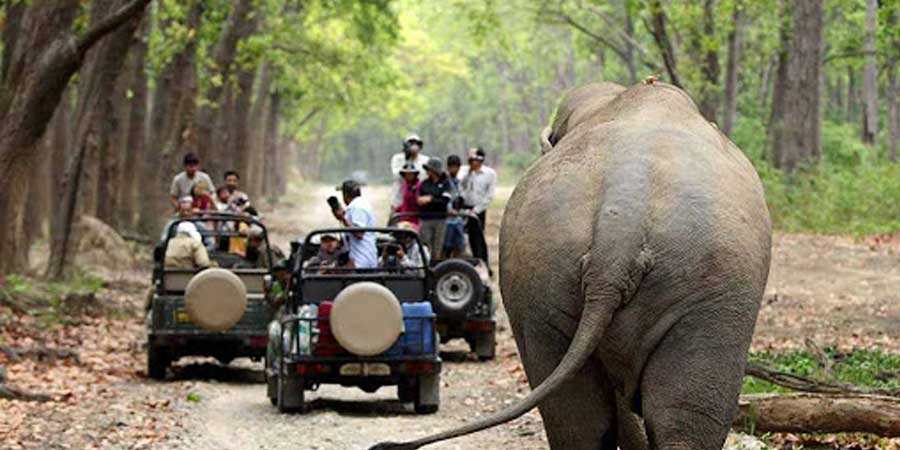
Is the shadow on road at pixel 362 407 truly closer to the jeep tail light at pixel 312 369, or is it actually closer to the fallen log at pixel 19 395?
the jeep tail light at pixel 312 369

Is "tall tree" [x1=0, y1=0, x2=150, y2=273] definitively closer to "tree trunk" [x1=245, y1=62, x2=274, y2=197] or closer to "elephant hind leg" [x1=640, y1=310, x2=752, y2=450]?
"elephant hind leg" [x1=640, y1=310, x2=752, y2=450]

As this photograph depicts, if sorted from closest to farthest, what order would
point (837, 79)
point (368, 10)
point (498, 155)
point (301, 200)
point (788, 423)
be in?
1. point (788, 423)
2. point (368, 10)
3. point (837, 79)
4. point (301, 200)
5. point (498, 155)

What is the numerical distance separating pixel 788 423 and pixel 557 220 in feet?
12.4

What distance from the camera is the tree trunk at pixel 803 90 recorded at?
119 feet

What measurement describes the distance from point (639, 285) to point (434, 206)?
1260 cm

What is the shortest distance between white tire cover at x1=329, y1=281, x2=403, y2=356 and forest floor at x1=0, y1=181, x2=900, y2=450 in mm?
613

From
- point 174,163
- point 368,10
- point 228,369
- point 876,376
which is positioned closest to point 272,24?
point 368,10

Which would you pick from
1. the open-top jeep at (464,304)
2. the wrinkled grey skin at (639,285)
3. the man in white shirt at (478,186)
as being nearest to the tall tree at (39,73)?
the open-top jeep at (464,304)

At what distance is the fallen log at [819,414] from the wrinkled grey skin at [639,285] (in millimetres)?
2928

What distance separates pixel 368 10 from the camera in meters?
36.7

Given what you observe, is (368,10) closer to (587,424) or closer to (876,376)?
(876,376)

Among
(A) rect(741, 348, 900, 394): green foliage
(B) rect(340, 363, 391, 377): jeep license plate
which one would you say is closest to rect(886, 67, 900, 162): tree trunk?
(A) rect(741, 348, 900, 394): green foliage

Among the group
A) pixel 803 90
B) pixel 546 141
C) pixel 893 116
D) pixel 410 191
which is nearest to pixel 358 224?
pixel 410 191

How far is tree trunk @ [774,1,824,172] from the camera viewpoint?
36.2m
